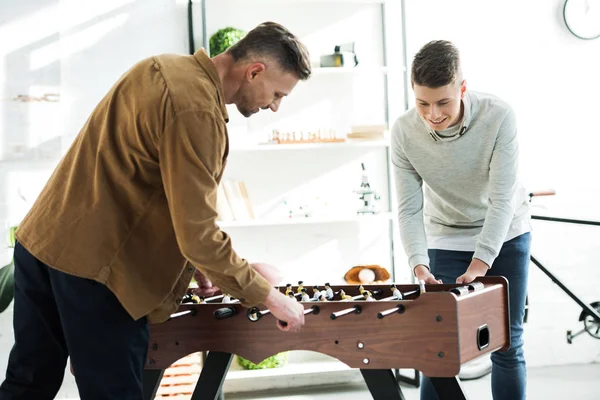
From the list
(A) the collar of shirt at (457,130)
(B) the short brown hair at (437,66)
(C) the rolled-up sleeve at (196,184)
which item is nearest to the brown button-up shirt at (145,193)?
(C) the rolled-up sleeve at (196,184)

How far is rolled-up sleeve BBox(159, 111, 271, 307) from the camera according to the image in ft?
5.56

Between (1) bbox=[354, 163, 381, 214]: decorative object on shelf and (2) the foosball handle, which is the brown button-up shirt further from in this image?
(1) bbox=[354, 163, 381, 214]: decorative object on shelf

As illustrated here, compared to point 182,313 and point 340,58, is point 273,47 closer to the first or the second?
point 182,313

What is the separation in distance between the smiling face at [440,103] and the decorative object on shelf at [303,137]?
150 centimetres

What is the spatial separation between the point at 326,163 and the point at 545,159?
1315mm

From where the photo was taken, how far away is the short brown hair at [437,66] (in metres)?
2.41

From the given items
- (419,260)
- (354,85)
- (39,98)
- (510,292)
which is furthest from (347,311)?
(39,98)

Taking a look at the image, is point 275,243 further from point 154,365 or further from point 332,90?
point 154,365

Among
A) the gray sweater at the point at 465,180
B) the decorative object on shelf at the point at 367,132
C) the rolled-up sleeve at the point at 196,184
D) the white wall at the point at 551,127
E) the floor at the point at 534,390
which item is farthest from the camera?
the white wall at the point at 551,127

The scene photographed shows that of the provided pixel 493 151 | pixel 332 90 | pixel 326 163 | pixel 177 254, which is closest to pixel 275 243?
pixel 326 163

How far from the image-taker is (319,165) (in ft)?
14.1

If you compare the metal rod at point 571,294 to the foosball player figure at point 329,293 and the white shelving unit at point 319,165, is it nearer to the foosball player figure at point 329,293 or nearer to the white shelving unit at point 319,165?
the white shelving unit at point 319,165

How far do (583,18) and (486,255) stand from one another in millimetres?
2601

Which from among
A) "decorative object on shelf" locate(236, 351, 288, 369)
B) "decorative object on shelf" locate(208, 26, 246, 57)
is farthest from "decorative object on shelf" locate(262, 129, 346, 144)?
"decorative object on shelf" locate(236, 351, 288, 369)
